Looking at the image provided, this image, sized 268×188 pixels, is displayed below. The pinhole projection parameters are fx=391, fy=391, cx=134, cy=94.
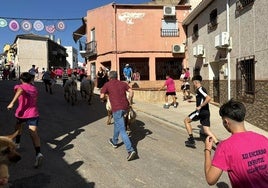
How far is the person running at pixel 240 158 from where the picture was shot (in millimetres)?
3201

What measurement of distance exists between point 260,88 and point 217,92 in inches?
240

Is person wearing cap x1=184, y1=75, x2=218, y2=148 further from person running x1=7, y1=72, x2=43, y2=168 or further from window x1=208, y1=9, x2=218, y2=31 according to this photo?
window x1=208, y1=9, x2=218, y2=31

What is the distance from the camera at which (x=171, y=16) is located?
2742cm

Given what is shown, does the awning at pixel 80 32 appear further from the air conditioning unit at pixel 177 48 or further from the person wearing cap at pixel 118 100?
the person wearing cap at pixel 118 100

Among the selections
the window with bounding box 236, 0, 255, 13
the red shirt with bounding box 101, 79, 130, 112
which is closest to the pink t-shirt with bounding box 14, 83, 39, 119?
the red shirt with bounding box 101, 79, 130, 112

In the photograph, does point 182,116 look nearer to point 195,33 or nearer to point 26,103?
point 26,103

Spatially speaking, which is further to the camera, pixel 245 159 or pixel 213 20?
pixel 213 20

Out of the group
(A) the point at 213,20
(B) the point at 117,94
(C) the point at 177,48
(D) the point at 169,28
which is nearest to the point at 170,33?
(D) the point at 169,28

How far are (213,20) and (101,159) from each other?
13.0m

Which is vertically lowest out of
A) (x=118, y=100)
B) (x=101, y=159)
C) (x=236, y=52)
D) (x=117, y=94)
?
(x=101, y=159)

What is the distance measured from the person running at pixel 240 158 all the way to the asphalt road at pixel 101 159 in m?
3.34

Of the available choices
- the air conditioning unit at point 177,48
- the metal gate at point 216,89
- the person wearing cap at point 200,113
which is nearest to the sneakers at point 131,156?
the person wearing cap at point 200,113

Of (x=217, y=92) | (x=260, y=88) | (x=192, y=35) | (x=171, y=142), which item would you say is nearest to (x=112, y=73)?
(x=171, y=142)

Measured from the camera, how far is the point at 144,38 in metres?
27.0
